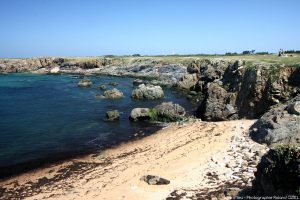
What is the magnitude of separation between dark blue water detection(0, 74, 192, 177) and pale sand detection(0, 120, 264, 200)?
3.77m

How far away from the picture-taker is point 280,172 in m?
13.3

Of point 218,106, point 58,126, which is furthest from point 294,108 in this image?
point 58,126

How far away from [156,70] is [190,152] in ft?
284

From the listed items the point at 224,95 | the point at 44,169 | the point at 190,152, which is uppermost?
the point at 224,95

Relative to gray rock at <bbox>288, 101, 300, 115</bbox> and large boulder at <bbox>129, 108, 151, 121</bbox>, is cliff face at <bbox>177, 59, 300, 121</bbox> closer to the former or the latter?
large boulder at <bbox>129, 108, 151, 121</bbox>

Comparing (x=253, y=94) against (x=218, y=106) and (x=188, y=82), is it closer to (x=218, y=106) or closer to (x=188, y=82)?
(x=218, y=106)

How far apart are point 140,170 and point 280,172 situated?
13.0m

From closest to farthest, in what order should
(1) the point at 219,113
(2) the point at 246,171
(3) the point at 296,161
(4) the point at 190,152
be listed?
(3) the point at 296,161 < (2) the point at 246,171 < (4) the point at 190,152 < (1) the point at 219,113

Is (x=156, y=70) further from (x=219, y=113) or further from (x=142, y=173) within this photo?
(x=142, y=173)

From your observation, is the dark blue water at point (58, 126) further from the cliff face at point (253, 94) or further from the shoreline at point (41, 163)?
the cliff face at point (253, 94)

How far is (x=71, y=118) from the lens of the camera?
4772 cm

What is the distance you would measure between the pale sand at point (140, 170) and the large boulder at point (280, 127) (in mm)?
1248

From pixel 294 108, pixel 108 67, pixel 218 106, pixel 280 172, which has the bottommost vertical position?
pixel 218 106

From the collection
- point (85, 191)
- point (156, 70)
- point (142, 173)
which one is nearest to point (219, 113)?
point (142, 173)
